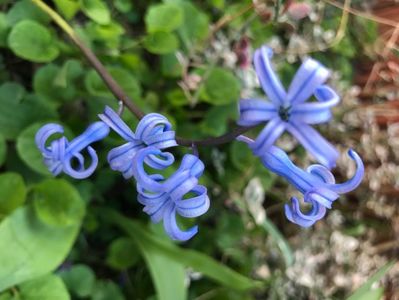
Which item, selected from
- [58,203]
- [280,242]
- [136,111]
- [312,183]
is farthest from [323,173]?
[280,242]

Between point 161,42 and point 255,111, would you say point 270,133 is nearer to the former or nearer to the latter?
point 255,111

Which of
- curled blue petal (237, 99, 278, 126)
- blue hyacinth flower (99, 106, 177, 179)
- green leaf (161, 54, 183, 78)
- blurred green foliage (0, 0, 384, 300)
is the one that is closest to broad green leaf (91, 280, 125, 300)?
blurred green foliage (0, 0, 384, 300)

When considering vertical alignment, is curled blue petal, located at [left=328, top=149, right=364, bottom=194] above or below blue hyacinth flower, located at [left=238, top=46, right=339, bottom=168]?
below

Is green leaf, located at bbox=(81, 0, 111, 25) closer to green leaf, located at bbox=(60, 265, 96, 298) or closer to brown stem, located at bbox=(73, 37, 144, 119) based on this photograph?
brown stem, located at bbox=(73, 37, 144, 119)

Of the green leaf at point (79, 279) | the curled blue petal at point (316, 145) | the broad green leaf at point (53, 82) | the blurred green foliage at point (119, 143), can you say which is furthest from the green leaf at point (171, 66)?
the curled blue petal at point (316, 145)

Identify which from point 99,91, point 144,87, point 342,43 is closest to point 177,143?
point 99,91

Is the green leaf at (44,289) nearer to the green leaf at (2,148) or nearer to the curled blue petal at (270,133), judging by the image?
the green leaf at (2,148)
